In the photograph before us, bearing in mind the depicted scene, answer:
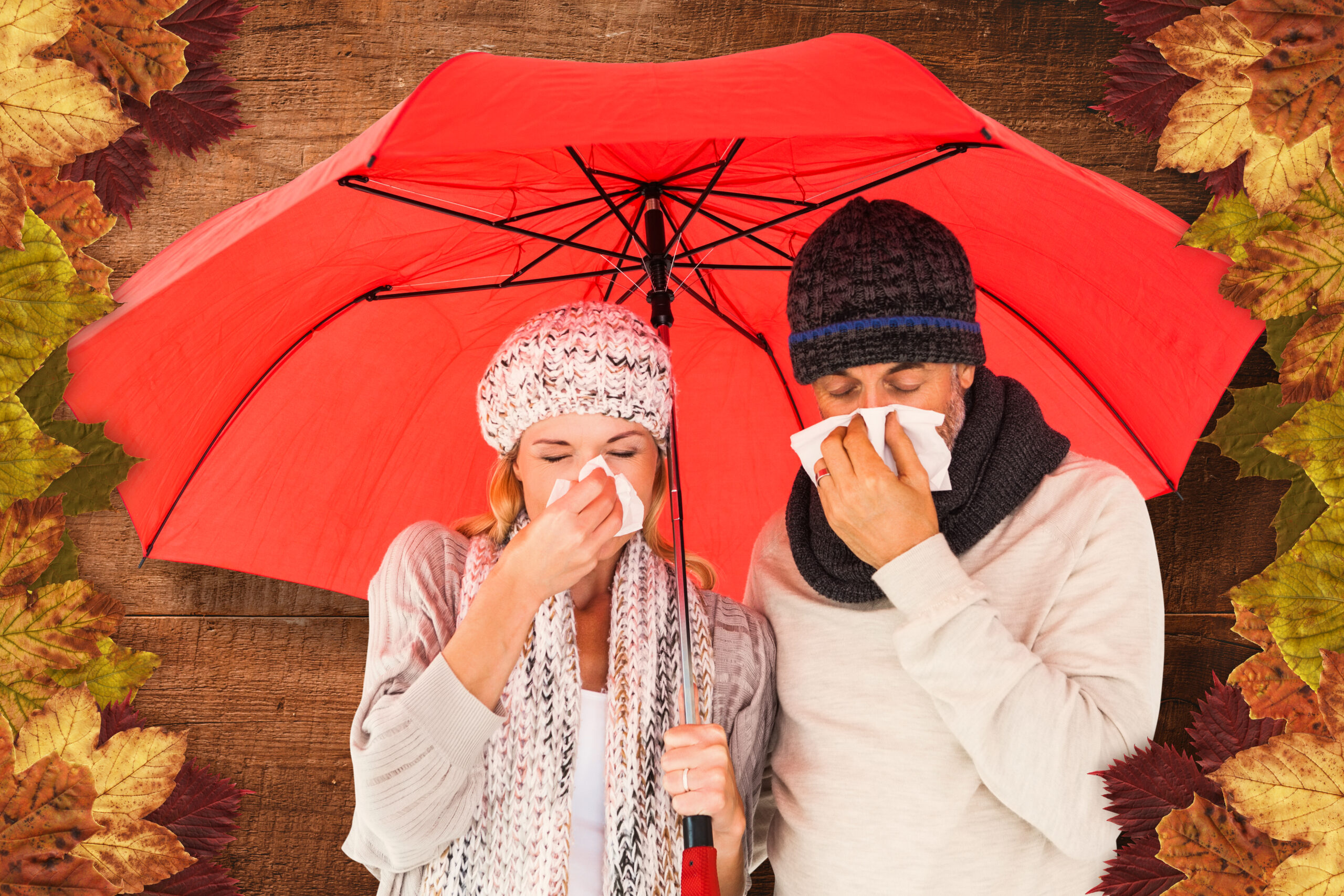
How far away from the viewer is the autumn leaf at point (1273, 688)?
1.38m

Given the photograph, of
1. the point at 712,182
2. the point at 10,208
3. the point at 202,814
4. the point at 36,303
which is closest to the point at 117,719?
the point at 202,814

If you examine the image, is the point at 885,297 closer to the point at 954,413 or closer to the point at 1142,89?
the point at 954,413

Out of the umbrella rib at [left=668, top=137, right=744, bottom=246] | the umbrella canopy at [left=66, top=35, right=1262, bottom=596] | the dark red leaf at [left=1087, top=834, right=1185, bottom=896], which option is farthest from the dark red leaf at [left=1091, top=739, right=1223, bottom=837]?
the umbrella rib at [left=668, top=137, right=744, bottom=246]

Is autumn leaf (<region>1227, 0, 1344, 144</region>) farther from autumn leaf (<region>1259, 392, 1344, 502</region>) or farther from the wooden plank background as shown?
the wooden plank background

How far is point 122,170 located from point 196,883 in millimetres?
1146

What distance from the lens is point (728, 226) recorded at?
2.29 m

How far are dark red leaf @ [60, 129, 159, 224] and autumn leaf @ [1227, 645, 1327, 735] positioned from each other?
1.83 meters

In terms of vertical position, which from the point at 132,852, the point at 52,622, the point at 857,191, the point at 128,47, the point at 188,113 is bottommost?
the point at 132,852

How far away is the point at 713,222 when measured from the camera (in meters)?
2.36

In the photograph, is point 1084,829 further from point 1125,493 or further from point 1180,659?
point 1180,659

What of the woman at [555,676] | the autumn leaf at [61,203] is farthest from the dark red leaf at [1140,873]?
the autumn leaf at [61,203]

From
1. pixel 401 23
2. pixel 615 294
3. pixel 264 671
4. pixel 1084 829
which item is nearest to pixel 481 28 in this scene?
pixel 401 23

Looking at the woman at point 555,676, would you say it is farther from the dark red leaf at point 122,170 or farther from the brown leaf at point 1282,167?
the brown leaf at point 1282,167

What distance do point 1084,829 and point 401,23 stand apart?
9.67 ft
